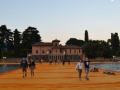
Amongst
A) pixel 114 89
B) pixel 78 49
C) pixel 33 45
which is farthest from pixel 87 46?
pixel 114 89

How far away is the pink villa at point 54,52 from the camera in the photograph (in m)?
95.9

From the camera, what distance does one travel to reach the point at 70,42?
146 m

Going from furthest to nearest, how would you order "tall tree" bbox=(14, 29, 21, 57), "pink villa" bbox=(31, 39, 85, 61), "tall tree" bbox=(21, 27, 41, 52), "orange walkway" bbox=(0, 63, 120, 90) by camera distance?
"tall tree" bbox=(21, 27, 41, 52)
"pink villa" bbox=(31, 39, 85, 61)
"tall tree" bbox=(14, 29, 21, 57)
"orange walkway" bbox=(0, 63, 120, 90)

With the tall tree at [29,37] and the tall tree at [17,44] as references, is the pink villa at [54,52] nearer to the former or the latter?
the tall tree at [17,44]

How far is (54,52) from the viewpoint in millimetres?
96062

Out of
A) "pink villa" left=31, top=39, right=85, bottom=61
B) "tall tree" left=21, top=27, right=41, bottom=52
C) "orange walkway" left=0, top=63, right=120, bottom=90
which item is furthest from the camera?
"tall tree" left=21, top=27, right=41, bottom=52

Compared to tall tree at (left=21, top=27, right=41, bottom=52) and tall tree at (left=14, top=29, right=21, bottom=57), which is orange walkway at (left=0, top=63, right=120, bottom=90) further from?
tall tree at (left=21, top=27, right=41, bottom=52)

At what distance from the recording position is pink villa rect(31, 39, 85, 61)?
95875 mm

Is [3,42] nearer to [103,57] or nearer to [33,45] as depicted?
[33,45]

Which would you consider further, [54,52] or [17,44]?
[54,52]

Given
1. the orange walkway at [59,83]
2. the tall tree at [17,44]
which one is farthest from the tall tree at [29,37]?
the orange walkway at [59,83]

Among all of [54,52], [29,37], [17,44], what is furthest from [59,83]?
[29,37]

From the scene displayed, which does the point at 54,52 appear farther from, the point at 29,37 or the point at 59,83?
the point at 59,83

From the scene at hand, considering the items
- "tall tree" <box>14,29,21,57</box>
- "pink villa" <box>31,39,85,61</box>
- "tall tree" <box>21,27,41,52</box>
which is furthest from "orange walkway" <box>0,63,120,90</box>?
"tall tree" <box>21,27,41,52</box>
